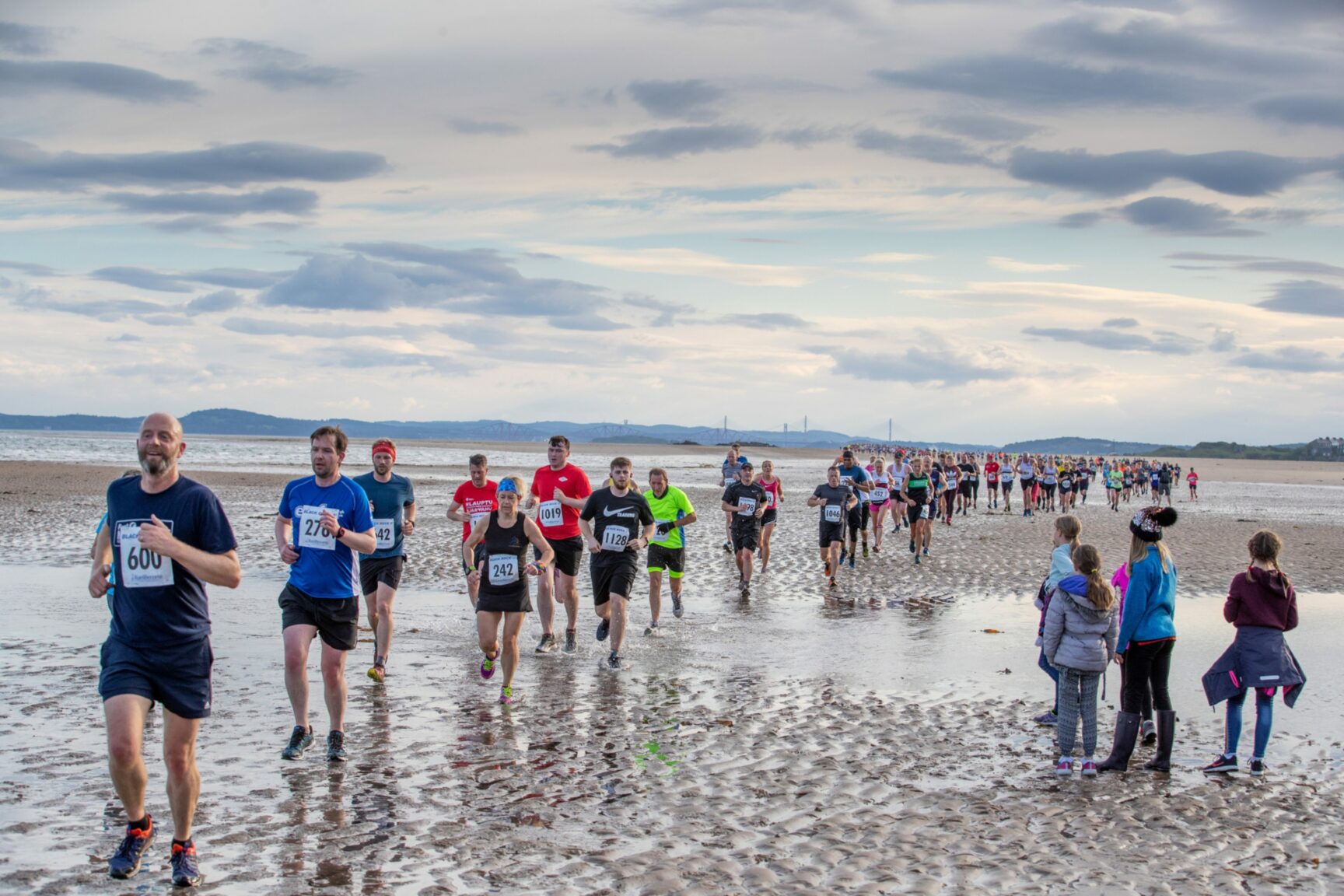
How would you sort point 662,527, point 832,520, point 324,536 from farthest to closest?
point 832,520 → point 662,527 → point 324,536

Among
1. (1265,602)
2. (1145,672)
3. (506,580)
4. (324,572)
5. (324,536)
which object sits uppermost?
(324,536)

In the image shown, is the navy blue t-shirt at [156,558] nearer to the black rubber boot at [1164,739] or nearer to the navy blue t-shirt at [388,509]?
the navy blue t-shirt at [388,509]

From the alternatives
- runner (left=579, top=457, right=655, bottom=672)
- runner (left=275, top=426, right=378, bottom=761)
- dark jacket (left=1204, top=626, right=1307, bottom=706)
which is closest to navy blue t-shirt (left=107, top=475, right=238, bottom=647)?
runner (left=275, top=426, right=378, bottom=761)

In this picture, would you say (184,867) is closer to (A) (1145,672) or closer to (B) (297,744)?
(B) (297,744)

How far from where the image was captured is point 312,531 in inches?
287

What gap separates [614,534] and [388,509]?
7.07ft

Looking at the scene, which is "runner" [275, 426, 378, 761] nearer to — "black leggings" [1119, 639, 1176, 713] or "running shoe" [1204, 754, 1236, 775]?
"black leggings" [1119, 639, 1176, 713]

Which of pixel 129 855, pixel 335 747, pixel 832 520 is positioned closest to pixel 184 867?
pixel 129 855

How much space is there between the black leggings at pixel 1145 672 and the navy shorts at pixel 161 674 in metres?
5.58

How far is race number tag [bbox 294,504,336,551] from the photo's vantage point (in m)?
7.24

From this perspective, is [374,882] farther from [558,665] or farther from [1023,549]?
[1023,549]

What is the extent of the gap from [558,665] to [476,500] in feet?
6.91

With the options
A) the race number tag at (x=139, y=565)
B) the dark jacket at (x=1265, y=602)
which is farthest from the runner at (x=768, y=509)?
the race number tag at (x=139, y=565)

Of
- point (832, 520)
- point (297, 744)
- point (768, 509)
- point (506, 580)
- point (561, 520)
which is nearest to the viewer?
point (297, 744)
